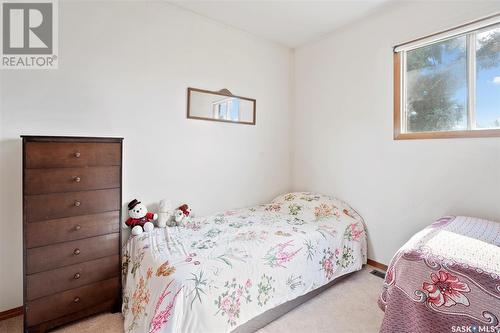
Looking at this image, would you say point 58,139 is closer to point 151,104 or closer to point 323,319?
point 151,104

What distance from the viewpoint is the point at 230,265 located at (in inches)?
59.1

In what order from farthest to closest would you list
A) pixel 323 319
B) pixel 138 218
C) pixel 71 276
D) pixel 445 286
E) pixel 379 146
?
1. pixel 379 146
2. pixel 138 218
3. pixel 323 319
4. pixel 71 276
5. pixel 445 286

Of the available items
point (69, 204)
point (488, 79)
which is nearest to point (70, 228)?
point (69, 204)

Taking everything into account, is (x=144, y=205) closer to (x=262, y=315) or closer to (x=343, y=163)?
(x=262, y=315)

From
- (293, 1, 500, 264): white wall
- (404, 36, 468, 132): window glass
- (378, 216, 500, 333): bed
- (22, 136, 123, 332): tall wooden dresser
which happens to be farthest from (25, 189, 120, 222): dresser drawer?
(404, 36, 468, 132): window glass

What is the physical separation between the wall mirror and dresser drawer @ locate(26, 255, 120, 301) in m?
1.47

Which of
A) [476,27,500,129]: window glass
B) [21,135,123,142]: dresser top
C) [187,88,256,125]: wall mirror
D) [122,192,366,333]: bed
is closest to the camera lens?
[122,192,366,333]: bed

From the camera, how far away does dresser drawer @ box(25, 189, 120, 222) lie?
4.85 ft

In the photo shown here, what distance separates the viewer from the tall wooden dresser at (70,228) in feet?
4.85

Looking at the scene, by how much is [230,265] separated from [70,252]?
3.49 feet

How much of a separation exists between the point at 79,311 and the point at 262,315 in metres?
1.24

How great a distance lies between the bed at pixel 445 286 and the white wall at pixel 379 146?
71cm

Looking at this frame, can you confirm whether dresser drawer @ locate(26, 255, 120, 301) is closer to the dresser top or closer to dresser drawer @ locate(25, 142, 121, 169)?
dresser drawer @ locate(25, 142, 121, 169)

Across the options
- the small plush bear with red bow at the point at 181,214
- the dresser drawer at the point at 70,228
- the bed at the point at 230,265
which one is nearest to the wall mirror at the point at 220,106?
the small plush bear with red bow at the point at 181,214
